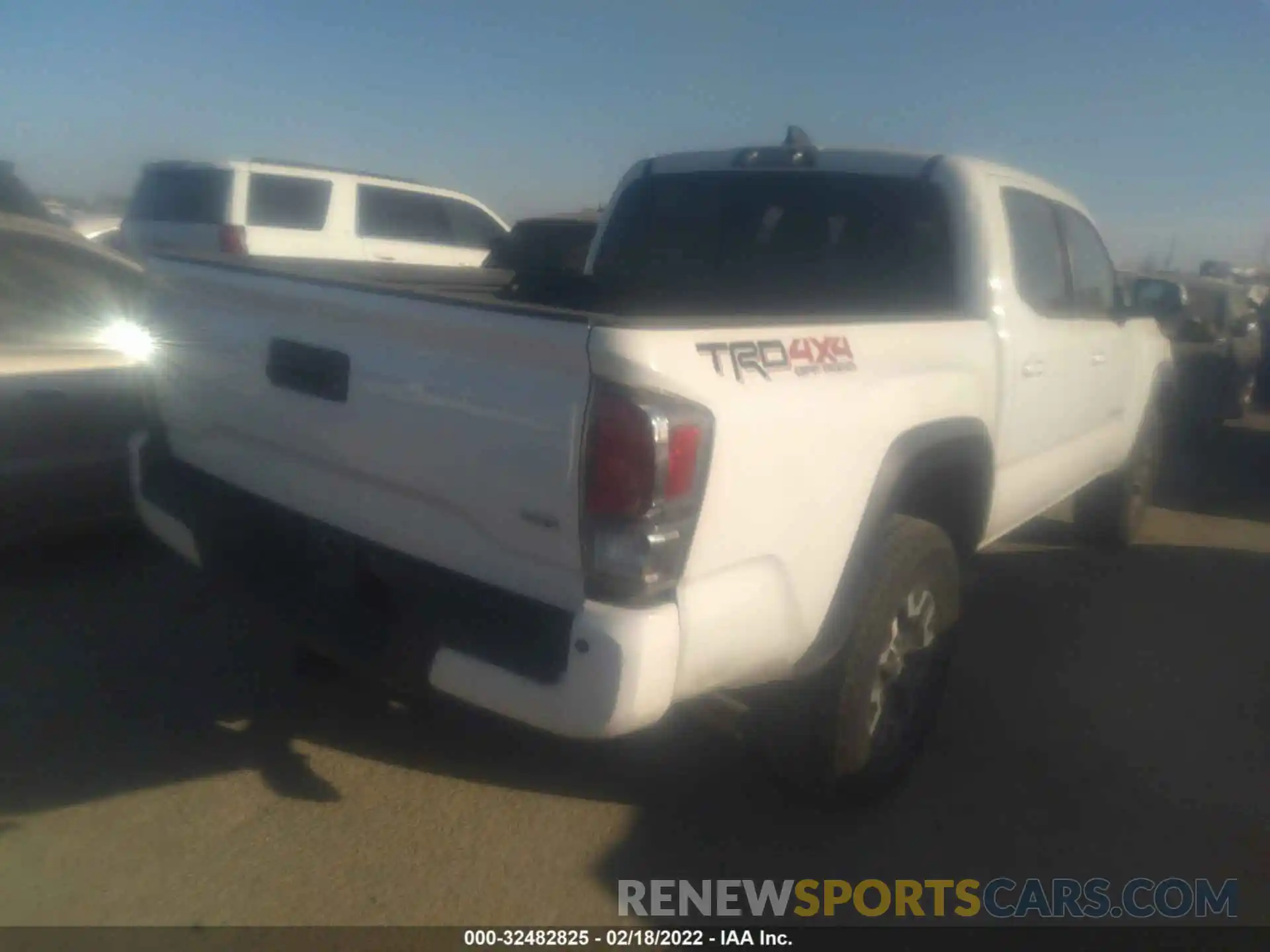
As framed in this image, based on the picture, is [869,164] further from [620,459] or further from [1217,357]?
[1217,357]

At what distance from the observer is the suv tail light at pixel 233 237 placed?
34.1 feet

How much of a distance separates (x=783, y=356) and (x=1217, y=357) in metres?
8.89

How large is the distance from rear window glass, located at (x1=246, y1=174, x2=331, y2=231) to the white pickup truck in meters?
7.48

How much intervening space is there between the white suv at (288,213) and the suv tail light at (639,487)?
8.70 metres

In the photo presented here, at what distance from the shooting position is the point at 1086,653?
4.66 metres

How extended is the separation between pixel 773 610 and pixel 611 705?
53cm

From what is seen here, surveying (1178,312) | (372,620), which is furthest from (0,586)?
(1178,312)

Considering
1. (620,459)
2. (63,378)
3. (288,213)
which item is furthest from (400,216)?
(620,459)

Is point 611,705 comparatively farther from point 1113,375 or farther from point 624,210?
point 1113,375

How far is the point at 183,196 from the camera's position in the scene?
10859 mm

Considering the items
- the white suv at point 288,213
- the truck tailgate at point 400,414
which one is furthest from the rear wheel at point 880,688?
the white suv at point 288,213

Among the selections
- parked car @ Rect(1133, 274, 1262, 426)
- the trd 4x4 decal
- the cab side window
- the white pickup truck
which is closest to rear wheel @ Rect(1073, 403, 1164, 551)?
the cab side window

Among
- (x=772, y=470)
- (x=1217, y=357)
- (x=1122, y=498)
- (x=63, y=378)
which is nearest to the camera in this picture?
(x=772, y=470)

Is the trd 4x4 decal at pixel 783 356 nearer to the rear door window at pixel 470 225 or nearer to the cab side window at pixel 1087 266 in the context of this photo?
the cab side window at pixel 1087 266
